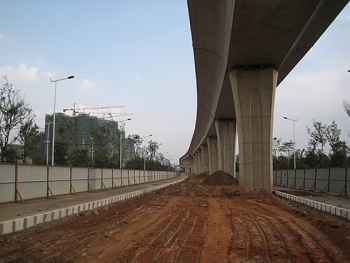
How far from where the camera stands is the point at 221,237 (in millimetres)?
9250

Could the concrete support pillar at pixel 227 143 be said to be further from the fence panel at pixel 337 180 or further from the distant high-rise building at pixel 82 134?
the distant high-rise building at pixel 82 134

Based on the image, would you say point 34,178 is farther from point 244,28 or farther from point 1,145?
point 1,145

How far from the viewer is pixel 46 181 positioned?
20.8 m

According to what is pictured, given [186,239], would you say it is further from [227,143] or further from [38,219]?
[227,143]

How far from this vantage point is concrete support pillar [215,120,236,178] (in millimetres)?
41438

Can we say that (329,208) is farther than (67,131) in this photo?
No

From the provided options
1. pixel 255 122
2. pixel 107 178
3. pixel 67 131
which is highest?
pixel 67 131

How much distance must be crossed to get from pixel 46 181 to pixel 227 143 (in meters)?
25.8

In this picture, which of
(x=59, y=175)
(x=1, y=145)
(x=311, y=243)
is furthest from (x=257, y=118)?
(x=1, y=145)

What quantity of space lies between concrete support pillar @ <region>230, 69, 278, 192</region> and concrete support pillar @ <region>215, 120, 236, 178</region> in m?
18.3

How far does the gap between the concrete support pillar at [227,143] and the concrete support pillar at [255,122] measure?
720 inches

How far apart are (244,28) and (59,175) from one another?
48.2ft

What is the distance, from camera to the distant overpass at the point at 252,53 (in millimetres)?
14320

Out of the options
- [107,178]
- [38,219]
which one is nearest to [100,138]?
[107,178]
